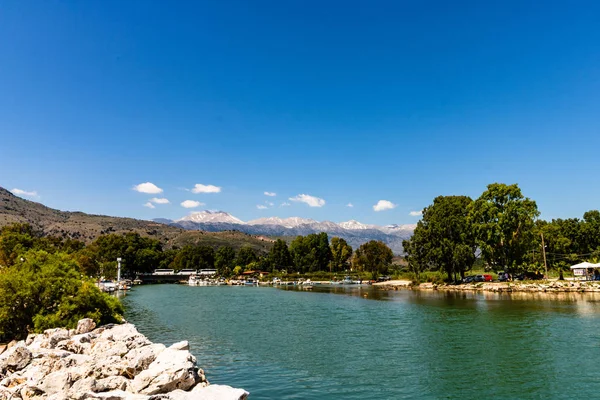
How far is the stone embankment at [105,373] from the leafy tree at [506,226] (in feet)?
236

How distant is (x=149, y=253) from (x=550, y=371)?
6271 inches

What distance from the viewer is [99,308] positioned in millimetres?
30984

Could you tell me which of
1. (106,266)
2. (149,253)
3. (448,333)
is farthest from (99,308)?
(149,253)

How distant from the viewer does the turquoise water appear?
19531 millimetres

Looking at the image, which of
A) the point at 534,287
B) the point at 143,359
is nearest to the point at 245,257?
the point at 534,287

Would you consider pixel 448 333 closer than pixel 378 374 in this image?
No

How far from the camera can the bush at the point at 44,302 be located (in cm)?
2770

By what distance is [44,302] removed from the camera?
1153 inches

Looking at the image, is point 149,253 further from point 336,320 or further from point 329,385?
point 329,385

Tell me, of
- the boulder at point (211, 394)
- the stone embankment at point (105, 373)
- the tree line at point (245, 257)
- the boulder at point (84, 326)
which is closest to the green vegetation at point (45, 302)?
the boulder at point (84, 326)

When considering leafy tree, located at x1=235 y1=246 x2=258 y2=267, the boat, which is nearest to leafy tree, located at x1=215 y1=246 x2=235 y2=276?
leafy tree, located at x1=235 y1=246 x2=258 y2=267

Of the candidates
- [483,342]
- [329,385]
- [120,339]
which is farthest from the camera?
[483,342]

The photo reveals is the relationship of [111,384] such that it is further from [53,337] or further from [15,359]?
[53,337]

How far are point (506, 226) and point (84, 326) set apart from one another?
2879 inches
